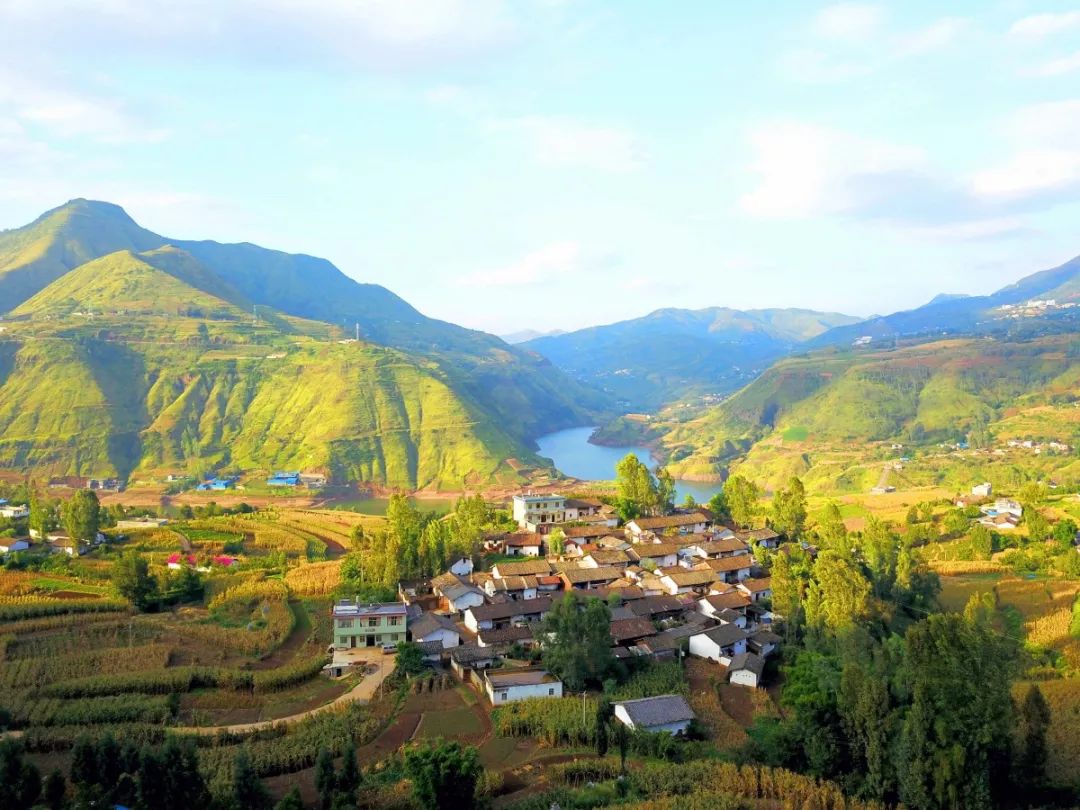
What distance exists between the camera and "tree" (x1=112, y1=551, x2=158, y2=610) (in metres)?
35.7

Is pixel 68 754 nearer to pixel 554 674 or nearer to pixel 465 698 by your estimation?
pixel 465 698

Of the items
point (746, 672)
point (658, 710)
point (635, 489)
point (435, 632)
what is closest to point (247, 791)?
point (658, 710)

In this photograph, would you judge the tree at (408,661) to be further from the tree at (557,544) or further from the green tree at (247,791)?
the tree at (557,544)

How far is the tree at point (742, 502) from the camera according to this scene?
163ft

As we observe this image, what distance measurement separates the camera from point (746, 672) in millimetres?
29438

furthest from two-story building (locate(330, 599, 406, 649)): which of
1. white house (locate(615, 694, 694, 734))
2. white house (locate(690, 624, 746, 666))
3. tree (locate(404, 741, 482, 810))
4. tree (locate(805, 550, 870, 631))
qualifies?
tree (locate(805, 550, 870, 631))

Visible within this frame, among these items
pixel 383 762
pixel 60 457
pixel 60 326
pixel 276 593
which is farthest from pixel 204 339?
pixel 383 762

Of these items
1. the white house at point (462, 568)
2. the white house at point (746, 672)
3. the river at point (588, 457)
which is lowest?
the river at point (588, 457)

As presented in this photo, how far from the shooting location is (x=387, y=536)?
3875 cm

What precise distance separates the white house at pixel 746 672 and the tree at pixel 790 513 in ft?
61.2

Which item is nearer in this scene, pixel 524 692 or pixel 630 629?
pixel 524 692

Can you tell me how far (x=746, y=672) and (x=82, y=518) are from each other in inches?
1462

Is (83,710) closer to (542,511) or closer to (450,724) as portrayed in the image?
(450,724)

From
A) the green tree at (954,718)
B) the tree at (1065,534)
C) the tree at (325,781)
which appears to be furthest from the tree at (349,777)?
the tree at (1065,534)
